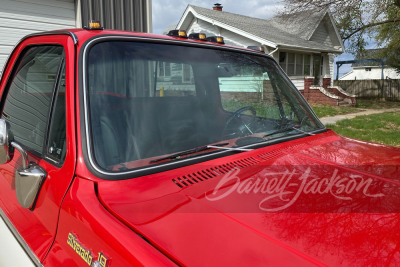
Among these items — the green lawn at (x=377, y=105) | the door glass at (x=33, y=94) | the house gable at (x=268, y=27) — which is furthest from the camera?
the green lawn at (x=377, y=105)

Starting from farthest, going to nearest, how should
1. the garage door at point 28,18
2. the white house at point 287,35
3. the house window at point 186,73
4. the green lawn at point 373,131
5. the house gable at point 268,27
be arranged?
the white house at point 287,35 → the house gable at point 268,27 → the green lawn at point 373,131 → the garage door at point 28,18 → the house window at point 186,73

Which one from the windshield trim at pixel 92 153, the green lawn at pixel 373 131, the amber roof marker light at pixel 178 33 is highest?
the amber roof marker light at pixel 178 33

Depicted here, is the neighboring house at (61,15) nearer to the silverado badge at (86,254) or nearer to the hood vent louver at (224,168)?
the hood vent louver at (224,168)

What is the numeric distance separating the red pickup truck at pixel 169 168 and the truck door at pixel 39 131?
10mm

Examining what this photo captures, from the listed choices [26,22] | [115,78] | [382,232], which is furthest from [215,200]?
[26,22]

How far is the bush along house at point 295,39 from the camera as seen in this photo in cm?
1764

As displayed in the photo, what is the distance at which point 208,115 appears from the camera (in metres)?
2.08

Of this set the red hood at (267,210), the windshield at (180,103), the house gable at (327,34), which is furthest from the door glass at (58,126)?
the house gable at (327,34)

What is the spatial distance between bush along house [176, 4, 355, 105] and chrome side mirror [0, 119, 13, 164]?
15.4 meters

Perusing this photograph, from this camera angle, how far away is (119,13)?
23.6 feet

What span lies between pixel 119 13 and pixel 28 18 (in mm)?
1776

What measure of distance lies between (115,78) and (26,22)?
5.90m

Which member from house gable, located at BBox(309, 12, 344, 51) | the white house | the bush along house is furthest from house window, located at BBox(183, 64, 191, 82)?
house gable, located at BBox(309, 12, 344, 51)

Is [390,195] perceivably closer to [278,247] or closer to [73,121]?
[278,247]
